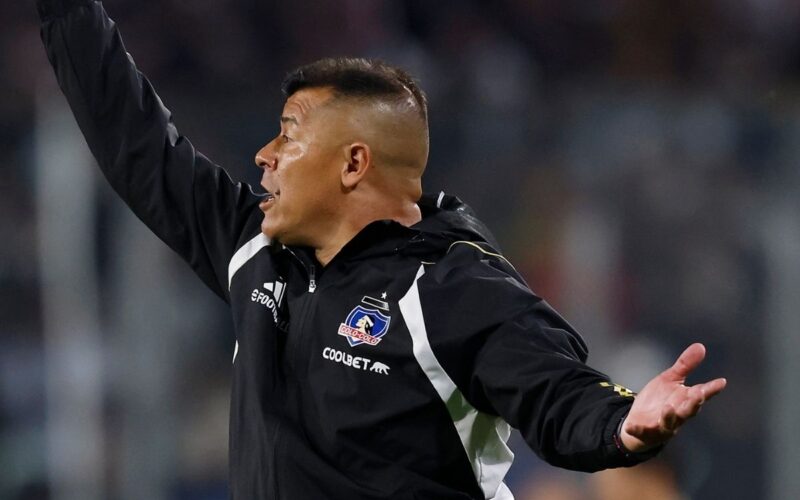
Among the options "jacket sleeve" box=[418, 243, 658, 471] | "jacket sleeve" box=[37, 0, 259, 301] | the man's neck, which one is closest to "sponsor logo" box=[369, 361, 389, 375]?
"jacket sleeve" box=[418, 243, 658, 471]

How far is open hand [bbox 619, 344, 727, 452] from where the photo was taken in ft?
6.50

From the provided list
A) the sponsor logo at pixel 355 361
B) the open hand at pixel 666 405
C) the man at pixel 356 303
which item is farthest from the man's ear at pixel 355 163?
the open hand at pixel 666 405

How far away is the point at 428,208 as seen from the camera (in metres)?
2.92

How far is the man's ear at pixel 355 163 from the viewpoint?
2.90m

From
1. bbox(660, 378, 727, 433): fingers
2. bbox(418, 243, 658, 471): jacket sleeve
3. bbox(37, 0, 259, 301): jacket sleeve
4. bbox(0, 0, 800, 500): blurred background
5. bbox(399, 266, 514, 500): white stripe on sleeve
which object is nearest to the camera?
bbox(660, 378, 727, 433): fingers

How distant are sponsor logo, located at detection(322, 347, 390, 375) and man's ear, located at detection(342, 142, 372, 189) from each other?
444 mm

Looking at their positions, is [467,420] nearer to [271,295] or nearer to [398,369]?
[398,369]

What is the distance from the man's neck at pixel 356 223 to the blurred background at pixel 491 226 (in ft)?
5.76

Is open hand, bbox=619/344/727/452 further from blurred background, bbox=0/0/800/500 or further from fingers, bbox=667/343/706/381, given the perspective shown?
blurred background, bbox=0/0/800/500

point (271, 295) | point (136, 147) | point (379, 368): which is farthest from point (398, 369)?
point (136, 147)

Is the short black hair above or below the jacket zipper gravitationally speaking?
above

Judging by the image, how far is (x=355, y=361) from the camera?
262 cm

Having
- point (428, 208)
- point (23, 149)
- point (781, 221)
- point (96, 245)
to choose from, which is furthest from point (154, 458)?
point (781, 221)

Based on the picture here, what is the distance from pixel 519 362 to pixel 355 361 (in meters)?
0.40
